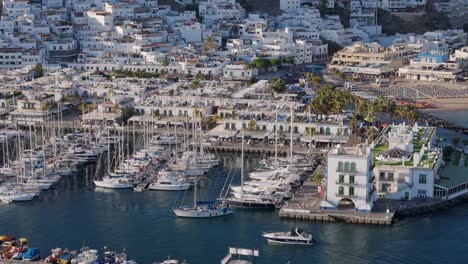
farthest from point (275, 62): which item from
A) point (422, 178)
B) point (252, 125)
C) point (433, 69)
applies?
point (422, 178)

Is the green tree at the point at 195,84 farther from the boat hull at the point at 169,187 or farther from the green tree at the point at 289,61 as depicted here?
the boat hull at the point at 169,187

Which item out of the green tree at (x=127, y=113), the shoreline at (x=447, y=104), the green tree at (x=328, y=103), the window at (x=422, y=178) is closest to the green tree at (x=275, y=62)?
the shoreline at (x=447, y=104)

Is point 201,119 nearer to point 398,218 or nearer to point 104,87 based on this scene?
point 104,87

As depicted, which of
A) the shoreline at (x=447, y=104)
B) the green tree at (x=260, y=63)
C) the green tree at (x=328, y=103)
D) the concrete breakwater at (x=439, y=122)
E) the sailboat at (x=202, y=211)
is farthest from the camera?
the green tree at (x=260, y=63)

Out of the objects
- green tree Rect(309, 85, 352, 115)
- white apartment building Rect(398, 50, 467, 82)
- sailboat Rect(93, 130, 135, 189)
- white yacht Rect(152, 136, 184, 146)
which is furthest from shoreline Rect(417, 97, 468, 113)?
sailboat Rect(93, 130, 135, 189)

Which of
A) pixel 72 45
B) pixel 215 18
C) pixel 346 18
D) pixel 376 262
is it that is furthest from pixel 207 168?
pixel 346 18

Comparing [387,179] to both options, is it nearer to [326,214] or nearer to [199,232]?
[326,214]

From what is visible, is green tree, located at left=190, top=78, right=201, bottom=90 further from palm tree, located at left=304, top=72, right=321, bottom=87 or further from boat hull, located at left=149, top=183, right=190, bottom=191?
boat hull, located at left=149, top=183, right=190, bottom=191
